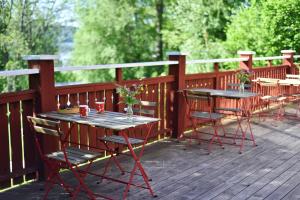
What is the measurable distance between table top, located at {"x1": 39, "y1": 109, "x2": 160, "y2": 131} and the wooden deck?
0.72 metres

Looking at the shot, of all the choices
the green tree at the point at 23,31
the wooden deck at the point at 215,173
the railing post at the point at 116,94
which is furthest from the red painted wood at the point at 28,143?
the green tree at the point at 23,31

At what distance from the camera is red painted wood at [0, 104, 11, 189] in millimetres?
4016

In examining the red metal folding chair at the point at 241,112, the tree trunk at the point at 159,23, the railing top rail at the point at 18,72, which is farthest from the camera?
the tree trunk at the point at 159,23

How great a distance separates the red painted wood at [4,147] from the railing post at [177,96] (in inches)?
111

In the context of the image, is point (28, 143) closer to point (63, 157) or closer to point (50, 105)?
point (50, 105)

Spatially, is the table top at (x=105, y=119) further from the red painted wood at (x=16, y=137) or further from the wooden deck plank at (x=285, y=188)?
the wooden deck plank at (x=285, y=188)

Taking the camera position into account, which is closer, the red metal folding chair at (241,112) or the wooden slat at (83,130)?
the wooden slat at (83,130)

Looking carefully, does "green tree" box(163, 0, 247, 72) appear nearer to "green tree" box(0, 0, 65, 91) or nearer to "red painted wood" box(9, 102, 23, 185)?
"green tree" box(0, 0, 65, 91)

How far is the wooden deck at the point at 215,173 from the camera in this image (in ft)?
13.1

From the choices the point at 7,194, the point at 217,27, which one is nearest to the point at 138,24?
the point at 217,27

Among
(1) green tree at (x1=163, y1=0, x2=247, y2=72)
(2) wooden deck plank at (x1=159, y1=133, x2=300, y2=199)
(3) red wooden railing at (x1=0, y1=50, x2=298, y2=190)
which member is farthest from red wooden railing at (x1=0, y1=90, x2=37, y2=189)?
(1) green tree at (x1=163, y1=0, x2=247, y2=72)

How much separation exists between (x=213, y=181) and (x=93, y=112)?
1.48 metres

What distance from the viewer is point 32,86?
14.1ft

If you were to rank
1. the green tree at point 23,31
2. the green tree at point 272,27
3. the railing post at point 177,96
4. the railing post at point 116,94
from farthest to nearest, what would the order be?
the green tree at point 23,31 → the green tree at point 272,27 → the railing post at point 177,96 → the railing post at point 116,94
